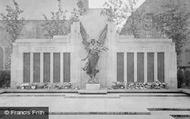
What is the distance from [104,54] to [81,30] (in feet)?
10.4

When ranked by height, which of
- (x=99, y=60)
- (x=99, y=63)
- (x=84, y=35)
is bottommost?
(x=99, y=63)

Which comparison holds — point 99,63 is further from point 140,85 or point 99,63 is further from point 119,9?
point 119,9

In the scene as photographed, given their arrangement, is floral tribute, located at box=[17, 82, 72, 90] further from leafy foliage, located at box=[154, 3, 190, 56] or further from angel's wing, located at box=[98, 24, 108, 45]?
leafy foliage, located at box=[154, 3, 190, 56]

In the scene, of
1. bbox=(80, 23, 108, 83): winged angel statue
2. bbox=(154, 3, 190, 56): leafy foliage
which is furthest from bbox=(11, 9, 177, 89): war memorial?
bbox=(154, 3, 190, 56): leafy foliage

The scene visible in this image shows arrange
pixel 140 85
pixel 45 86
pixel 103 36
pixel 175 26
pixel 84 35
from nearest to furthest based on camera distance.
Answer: pixel 140 85
pixel 45 86
pixel 103 36
pixel 84 35
pixel 175 26

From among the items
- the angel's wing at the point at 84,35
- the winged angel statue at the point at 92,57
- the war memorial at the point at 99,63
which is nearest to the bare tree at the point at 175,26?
the war memorial at the point at 99,63

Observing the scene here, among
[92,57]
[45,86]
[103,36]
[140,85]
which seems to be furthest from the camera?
[103,36]

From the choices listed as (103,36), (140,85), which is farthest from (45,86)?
(140,85)

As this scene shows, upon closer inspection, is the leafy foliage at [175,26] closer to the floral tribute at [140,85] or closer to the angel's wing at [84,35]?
the floral tribute at [140,85]

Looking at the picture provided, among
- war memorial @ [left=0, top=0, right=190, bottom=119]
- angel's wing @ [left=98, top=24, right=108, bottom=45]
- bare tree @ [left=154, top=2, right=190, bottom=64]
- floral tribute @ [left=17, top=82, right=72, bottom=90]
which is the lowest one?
floral tribute @ [left=17, top=82, right=72, bottom=90]

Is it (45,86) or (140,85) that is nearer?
(140,85)

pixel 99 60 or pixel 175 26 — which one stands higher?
pixel 175 26

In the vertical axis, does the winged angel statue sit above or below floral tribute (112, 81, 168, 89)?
above

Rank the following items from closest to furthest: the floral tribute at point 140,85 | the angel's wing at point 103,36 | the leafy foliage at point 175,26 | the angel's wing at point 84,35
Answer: the floral tribute at point 140,85 < the angel's wing at point 84,35 < the angel's wing at point 103,36 < the leafy foliage at point 175,26
